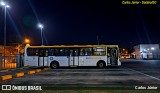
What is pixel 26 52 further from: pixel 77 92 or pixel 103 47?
pixel 77 92

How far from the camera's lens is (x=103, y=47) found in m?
34.5

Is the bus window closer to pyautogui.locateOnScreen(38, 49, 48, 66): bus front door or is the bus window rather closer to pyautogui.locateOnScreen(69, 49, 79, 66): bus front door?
pyautogui.locateOnScreen(38, 49, 48, 66): bus front door

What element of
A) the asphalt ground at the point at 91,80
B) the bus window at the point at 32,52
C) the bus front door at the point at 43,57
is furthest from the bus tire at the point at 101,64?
the asphalt ground at the point at 91,80

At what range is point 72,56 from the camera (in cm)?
3469

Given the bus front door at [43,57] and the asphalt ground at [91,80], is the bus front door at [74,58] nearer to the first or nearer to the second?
the bus front door at [43,57]

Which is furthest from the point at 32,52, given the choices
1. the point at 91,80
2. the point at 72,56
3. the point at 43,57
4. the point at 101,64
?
the point at 91,80

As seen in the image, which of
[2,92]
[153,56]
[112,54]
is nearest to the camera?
[2,92]

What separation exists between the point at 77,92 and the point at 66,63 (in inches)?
918

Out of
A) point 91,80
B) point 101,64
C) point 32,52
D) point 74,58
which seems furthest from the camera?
point 32,52

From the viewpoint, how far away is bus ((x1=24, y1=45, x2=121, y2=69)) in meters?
34.2

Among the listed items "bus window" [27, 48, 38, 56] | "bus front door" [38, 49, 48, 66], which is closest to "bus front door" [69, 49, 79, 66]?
"bus front door" [38, 49, 48, 66]

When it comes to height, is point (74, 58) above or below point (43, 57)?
below

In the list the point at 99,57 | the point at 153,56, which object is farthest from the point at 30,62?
the point at 153,56

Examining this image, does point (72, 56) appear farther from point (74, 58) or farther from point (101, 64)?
point (101, 64)
